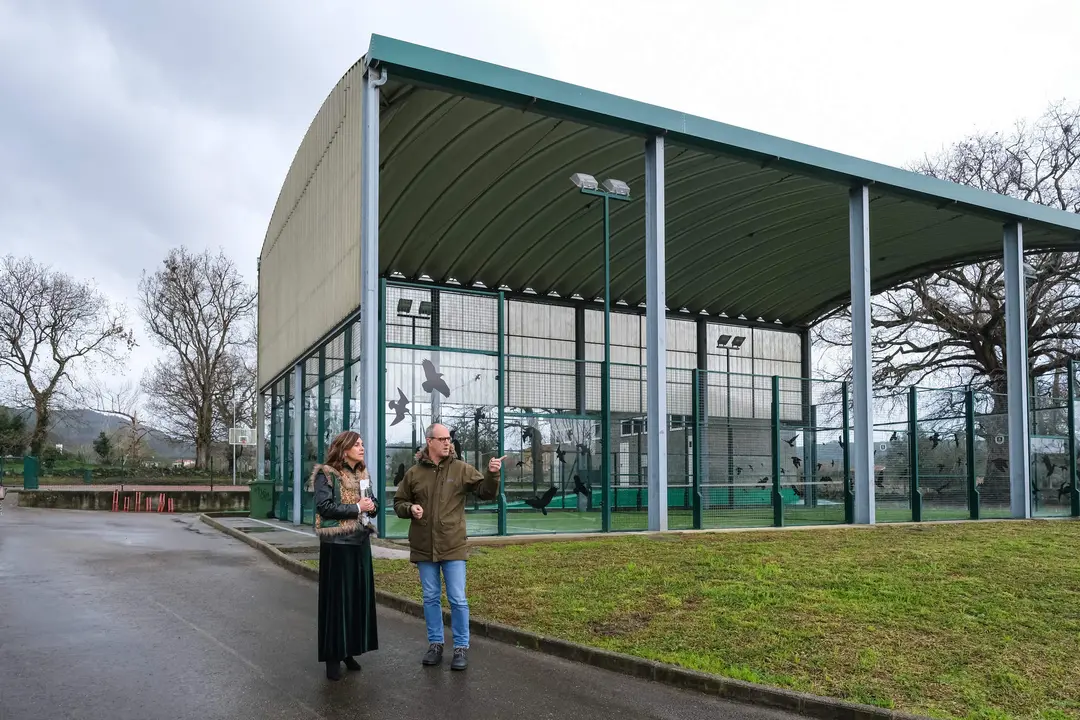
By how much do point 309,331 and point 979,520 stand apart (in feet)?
48.4

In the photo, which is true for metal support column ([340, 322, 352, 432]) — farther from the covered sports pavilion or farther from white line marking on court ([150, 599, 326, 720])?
white line marking on court ([150, 599, 326, 720])

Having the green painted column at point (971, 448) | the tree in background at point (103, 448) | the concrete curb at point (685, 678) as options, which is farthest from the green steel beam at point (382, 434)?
the tree in background at point (103, 448)

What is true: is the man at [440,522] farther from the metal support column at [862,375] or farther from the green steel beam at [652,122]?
the metal support column at [862,375]

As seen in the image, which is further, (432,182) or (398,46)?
(432,182)

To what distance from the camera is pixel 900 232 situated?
907 inches

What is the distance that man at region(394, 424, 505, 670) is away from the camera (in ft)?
20.4

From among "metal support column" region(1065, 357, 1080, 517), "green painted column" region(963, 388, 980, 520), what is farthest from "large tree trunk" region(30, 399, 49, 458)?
"metal support column" region(1065, 357, 1080, 517)

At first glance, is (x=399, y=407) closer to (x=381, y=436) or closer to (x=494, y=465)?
(x=381, y=436)

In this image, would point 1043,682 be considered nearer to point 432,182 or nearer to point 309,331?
point 309,331

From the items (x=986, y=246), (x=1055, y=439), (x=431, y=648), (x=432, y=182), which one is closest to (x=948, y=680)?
(x=431, y=648)

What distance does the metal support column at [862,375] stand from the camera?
17250 millimetres

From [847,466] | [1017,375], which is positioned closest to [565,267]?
[847,466]

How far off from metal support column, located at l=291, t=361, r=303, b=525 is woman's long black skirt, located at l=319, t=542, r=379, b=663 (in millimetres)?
13193

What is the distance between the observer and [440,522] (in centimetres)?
622
